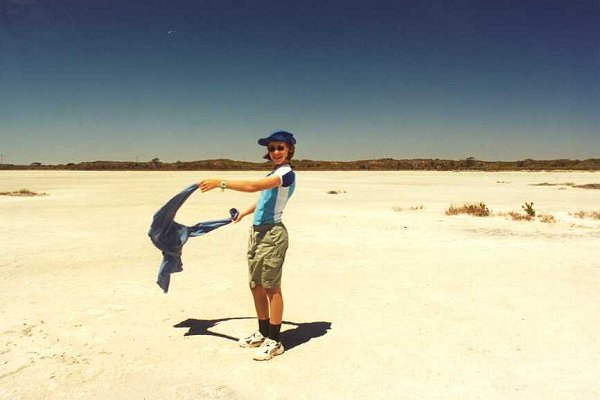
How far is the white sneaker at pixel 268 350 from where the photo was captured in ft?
14.1

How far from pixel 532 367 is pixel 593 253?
243 inches

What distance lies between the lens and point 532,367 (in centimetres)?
414

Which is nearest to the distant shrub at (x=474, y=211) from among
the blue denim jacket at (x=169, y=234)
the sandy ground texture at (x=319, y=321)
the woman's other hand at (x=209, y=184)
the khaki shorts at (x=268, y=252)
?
the sandy ground texture at (x=319, y=321)

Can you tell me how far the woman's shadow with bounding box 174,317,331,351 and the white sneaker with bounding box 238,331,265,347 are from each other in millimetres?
198

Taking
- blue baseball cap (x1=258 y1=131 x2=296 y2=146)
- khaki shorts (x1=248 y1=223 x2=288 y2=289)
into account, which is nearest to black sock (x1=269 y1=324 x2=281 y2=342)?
khaki shorts (x1=248 y1=223 x2=288 y2=289)

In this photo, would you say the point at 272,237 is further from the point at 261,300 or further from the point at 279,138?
the point at 279,138

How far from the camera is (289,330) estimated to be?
5.20 meters

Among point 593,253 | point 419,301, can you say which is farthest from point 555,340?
point 593,253

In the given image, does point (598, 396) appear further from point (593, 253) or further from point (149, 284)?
point (593, 253)

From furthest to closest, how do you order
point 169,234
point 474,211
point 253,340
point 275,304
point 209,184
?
point 474,211
point 169,234
point 253,340
point 275,304
point 209,184

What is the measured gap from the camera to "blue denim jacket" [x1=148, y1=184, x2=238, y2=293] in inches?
189

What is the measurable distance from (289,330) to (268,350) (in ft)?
2.82

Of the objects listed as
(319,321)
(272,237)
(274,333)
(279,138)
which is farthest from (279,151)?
(319,321)

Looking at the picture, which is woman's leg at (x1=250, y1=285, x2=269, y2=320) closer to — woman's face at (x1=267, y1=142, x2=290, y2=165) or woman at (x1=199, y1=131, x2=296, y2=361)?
woman at (x1=199, y1=131, x2=296, y2=361)
